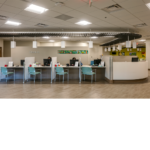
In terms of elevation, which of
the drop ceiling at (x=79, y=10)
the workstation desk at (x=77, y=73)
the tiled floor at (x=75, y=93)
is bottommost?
the tiled floor at (x=75, y=93)

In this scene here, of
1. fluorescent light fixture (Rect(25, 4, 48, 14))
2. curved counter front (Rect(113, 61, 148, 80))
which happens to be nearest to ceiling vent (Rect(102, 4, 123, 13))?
fluorescent light fixture (Rect(25, 4, 48, 14))

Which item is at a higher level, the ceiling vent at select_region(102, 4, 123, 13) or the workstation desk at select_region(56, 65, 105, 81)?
the ceiling vent at select_region(102, 4, 123, 13)

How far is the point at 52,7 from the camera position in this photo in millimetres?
4758

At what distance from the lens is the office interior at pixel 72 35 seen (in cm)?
475

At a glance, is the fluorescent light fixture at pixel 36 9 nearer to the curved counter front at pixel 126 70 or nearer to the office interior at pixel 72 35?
the office interior at pixel 72 35

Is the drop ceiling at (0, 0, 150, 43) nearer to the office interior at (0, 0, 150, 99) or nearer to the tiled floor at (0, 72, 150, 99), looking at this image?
the office interior at (0, 0, 150, 99)

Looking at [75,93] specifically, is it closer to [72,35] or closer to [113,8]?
[113,8]

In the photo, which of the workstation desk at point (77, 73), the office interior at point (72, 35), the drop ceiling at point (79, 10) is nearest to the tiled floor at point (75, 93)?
the office interior at point (72, 35)

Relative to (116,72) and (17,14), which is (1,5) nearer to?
(17,14)

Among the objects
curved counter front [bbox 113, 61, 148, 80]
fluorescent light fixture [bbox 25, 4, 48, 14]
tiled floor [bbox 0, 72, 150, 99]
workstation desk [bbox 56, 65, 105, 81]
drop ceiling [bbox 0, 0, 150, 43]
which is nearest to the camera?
drop ceiling [bbox 0, 0, 150, 43]

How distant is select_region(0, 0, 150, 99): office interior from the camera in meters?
4.75
